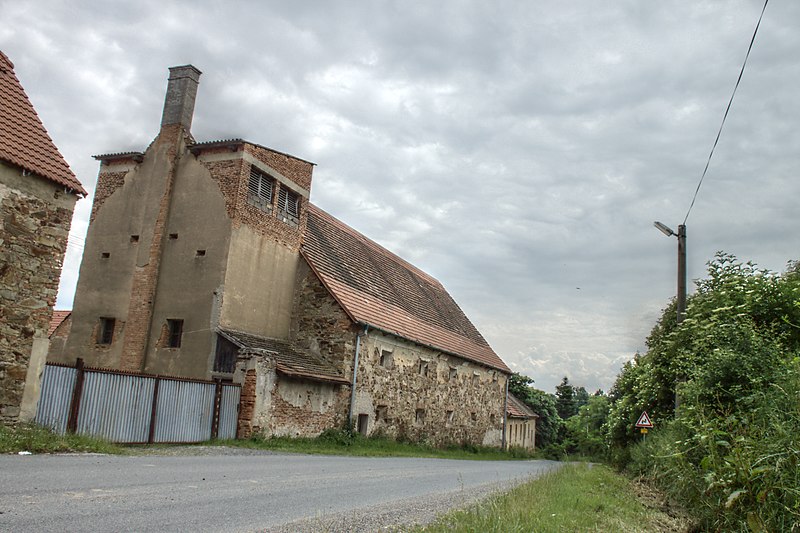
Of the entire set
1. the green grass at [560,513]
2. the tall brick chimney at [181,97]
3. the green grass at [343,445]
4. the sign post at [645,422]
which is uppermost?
the tall brick chimney at [181,97]

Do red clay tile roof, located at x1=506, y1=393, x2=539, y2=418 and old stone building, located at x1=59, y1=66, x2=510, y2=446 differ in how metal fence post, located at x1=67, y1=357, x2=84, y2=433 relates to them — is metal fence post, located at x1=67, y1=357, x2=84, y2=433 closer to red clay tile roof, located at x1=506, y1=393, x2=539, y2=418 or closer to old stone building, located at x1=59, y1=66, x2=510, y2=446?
old stone building, located at x1=59, y1=66, x2=510, y2=446

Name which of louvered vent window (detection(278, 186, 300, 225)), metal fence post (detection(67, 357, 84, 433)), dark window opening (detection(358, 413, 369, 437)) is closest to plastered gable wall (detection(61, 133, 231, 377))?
louvered vent window (detection(278, 186, 300, 225))

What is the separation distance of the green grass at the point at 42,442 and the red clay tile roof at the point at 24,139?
5.06m

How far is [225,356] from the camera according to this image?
730 inches

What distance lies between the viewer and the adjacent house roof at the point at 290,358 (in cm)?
1850

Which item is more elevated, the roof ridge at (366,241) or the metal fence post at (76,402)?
the roof ridge at (366,241)

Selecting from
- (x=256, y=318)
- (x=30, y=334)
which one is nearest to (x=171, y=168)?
(x=256, y=318)

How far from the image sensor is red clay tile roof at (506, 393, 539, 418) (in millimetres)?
39825

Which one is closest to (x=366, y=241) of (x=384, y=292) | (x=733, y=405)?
(x=384, y=292)

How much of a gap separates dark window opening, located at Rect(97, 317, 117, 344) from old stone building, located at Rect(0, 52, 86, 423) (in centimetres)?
785

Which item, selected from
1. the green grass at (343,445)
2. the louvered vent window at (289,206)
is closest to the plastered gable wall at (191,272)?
the louvered vent window at (289,206)

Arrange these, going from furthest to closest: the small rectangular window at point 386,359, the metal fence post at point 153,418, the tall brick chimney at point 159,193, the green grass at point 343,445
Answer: the small rectangular window at point 386,359 < the tall brick chimney at point 159,193 < the green grass at point 343,445 < the metal fence post at point 153,418

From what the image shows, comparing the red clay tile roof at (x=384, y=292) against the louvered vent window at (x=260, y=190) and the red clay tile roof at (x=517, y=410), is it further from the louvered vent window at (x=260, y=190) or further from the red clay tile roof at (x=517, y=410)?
the red clay tile roof at (x=517, y=410)

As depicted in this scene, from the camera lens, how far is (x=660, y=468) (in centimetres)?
1123
